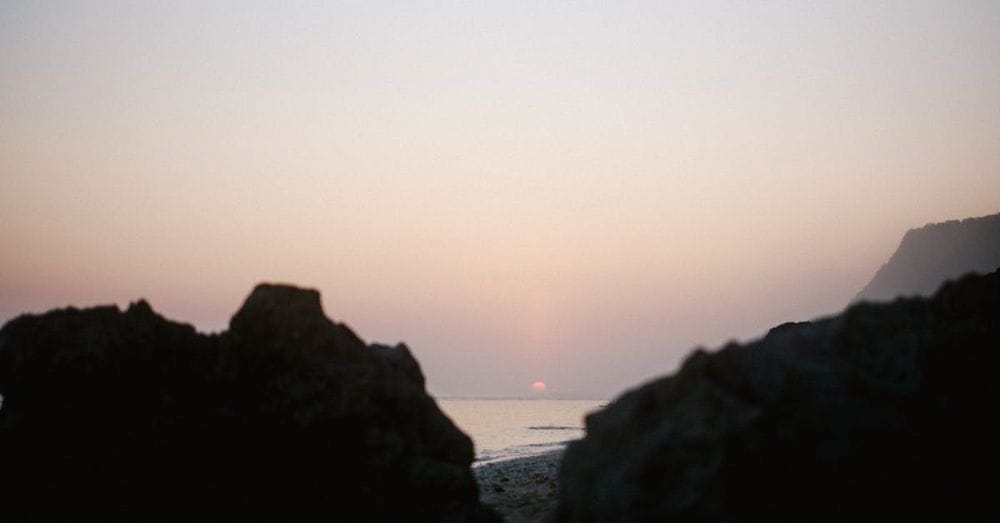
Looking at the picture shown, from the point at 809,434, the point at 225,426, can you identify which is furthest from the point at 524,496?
the point at 809,434

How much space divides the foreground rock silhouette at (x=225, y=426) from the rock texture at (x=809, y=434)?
14.4ft

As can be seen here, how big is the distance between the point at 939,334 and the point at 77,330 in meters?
15.6

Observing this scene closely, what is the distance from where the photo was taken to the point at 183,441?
45.1 feet

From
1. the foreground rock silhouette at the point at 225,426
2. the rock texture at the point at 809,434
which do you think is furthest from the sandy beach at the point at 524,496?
the rock texture at the point at 809,434

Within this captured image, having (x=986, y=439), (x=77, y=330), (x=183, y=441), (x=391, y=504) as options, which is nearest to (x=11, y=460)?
(x=77, y=330)

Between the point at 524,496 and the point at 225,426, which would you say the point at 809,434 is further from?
the point at 524,496

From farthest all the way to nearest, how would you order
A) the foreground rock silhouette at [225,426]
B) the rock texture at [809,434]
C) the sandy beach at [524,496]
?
the sandy beach at [524,496], the foreground rock silhouette at [225,426], the rock texture at [809,434]

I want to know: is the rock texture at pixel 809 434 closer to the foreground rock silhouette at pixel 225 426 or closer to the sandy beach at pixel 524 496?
the foreground rock silhouette at pixel 225 426

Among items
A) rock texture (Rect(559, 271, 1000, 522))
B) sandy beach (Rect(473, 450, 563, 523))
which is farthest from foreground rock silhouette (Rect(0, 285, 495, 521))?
rock texture (Rect(559, 271, 1000, 522))

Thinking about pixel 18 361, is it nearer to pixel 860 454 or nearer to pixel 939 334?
pixel 860 454

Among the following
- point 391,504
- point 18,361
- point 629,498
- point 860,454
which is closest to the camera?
point 629,498

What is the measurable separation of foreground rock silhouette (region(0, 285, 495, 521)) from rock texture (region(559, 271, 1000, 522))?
439 cm

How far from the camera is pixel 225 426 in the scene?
44.3 feet

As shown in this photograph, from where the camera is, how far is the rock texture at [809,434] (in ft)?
27.4
